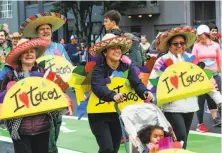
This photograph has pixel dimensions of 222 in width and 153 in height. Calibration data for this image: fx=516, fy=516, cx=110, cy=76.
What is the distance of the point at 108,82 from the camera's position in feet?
18.4

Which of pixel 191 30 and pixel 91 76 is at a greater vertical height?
pixel 191 30

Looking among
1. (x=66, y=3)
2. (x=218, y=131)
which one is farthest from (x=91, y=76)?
(x=66, y=3)

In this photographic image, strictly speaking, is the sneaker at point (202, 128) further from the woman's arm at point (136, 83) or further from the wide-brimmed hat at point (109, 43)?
the wide-brimmed hat at point (109, 43)

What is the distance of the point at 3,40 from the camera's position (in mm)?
9656

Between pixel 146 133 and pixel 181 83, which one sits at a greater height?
pixel 181 83

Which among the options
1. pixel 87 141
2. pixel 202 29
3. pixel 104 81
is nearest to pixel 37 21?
pixel 104 81

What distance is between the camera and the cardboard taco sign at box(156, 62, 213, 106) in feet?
19.4

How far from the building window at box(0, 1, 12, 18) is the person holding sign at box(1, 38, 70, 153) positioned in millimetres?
34937

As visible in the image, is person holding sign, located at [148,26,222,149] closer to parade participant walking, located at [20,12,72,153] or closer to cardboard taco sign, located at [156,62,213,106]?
cardboard taco sign, located at [156,62,213,106]

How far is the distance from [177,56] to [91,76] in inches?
44.9

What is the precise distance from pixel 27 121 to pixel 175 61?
6.62ft

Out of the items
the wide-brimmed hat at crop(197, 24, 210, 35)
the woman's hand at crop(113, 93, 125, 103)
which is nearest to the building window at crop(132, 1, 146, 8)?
the wide-brimmed hat at crop(197, 24, 210, 35)

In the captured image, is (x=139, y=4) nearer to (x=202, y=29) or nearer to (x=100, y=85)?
(x=202, y=29)

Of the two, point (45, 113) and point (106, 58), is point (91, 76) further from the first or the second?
point (45, 113)
